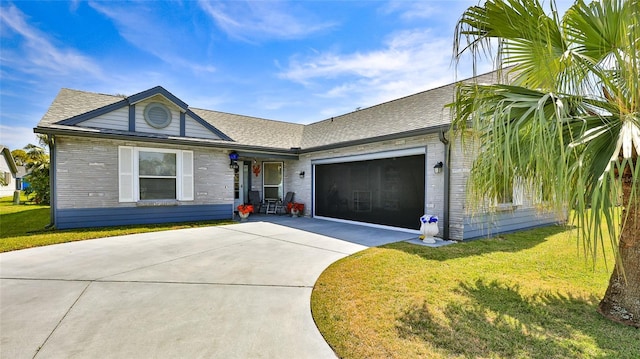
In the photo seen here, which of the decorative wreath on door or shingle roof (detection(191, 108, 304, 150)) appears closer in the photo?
shingle roof (detection(191, 108, 304, 150))

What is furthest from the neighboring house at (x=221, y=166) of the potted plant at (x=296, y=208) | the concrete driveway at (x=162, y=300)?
the concrete driveway at (x=162, y=300)

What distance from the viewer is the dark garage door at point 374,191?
316 inches

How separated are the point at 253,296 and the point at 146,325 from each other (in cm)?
122

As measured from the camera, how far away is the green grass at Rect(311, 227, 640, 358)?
8.43 feet

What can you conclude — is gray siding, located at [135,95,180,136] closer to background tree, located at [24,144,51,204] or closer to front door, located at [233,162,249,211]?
front door, located at [233,162,249,211]

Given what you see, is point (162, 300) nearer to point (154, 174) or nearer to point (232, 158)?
point (154, 174)

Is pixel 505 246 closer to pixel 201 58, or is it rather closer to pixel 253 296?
pixel 253 296

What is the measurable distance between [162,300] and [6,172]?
3755 centimetres

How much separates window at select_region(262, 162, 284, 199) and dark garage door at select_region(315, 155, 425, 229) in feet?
7.73

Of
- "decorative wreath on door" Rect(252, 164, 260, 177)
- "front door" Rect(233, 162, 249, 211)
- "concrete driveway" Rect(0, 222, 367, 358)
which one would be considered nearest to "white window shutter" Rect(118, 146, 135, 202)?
"concrete driveway" Rect(0, 222, 367, 358)

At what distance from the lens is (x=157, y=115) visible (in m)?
9.55

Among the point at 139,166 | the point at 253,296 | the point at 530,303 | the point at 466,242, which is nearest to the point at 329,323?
the point at 253,296

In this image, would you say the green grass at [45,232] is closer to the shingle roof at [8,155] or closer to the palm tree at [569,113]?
the palm tree at [569,113]

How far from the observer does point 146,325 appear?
9.82 ft
